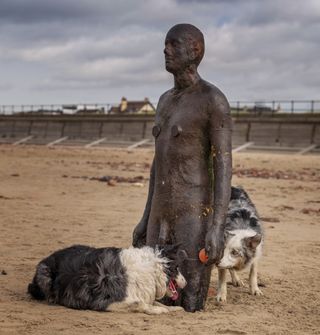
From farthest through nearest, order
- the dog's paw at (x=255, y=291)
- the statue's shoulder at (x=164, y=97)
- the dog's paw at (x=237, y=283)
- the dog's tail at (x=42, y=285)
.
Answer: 1. the dog's paw at (x=237, y=283)
2. the dog's paw at (x=255, y=291)
3. the statue's shoulder at (x=164, y=97)
4. the dog's tail at (x=42, y=285)

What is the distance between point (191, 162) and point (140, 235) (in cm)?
108

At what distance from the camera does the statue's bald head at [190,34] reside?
729 centimetres

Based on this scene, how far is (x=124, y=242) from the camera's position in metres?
11.5

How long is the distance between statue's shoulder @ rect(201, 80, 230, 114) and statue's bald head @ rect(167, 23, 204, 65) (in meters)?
0.32

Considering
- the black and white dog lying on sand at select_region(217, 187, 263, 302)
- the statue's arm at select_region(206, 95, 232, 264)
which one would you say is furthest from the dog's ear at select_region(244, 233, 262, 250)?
the statue's arm at select_region(206, 95, 232, 264)

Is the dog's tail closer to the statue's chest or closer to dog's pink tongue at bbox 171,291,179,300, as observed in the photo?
dog's pink tongue at bbox 171,291,179,300

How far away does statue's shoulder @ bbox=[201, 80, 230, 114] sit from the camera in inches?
286

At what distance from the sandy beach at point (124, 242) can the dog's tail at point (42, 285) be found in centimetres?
9

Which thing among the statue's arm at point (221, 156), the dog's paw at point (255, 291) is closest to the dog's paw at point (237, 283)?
the dog's paw at point (255, 291)

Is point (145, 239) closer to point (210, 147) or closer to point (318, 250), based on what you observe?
point (210, 147)

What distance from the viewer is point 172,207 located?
7469mm

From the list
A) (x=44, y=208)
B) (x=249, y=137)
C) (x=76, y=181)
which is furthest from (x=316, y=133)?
(x=44, y=208)

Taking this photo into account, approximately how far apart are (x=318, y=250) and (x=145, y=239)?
4.12 meters

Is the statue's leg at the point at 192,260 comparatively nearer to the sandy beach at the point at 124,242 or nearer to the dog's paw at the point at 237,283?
the sandy beach at the point at 124,242
